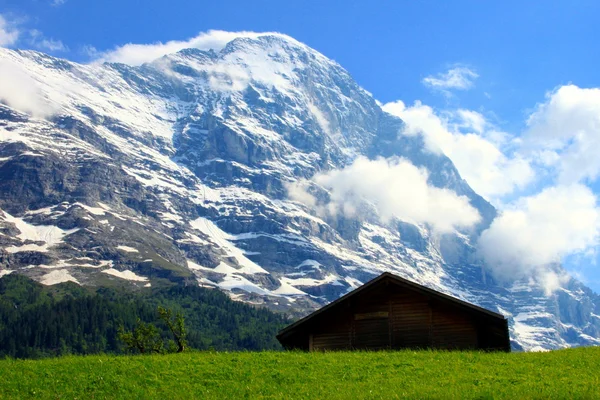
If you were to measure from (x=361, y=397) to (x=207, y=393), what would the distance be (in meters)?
6.58

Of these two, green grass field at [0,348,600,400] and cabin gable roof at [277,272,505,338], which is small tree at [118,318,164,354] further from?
green grass field at [0,348,600,400]

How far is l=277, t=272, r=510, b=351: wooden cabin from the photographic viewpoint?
148 feet

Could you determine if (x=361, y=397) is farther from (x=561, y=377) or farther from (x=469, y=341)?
(x=469, y=341)

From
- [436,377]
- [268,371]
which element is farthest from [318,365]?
[436,377]

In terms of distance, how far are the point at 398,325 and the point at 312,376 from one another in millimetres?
14737

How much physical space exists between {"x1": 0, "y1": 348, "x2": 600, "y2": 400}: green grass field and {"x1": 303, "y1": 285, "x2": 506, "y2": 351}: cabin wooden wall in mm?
6500

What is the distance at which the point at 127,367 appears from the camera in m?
34.4

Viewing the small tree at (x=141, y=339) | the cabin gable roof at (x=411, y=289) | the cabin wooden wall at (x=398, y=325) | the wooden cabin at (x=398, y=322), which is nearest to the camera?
the cabin gable roof at (x=411, y=289)

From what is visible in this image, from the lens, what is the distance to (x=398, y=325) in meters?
45.9

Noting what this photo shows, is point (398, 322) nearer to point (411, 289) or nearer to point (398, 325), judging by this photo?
point (398, 325)

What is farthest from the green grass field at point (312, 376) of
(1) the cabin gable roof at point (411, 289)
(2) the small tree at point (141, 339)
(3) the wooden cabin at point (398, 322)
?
(2) the small tree at point (141, 339)

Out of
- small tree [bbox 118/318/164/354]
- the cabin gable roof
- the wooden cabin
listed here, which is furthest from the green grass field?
small tree [bbox 118/318/164/354]

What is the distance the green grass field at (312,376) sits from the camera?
92.3ft

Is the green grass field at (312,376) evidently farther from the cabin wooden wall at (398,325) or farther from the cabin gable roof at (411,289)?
the cabin wooden wall at (398,325)
